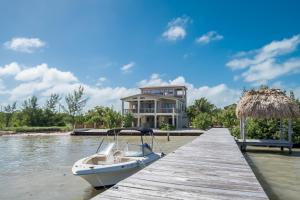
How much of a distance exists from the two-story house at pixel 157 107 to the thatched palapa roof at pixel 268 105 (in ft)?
79.4

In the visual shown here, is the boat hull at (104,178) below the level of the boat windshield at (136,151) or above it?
below

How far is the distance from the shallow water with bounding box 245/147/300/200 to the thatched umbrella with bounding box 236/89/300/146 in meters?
1.79

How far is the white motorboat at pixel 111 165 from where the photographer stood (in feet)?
27.8

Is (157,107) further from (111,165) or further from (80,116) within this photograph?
(111,165)

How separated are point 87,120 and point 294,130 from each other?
34.5 m

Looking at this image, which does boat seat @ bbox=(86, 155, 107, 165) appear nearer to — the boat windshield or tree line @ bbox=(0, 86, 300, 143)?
the boat windshield

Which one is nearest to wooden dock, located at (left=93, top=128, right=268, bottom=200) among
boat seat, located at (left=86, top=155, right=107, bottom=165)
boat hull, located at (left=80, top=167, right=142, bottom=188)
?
boat hull, located at (left=80, top=167, right=142, bottom=188)

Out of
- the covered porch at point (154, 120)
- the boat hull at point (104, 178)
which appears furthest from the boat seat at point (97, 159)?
the covered porch at point (154, 120)

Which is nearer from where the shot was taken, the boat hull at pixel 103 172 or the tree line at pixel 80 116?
the boat hull at pixel 103 172

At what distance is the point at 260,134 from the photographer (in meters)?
21.2

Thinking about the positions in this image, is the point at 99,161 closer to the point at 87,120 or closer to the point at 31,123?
the point at 87,120

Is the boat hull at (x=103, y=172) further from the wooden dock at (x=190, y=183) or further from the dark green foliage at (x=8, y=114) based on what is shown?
the dark green foliage at (x=8, y=114)

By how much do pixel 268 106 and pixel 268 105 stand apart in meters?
0.06

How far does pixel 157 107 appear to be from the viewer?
44.8 metres
